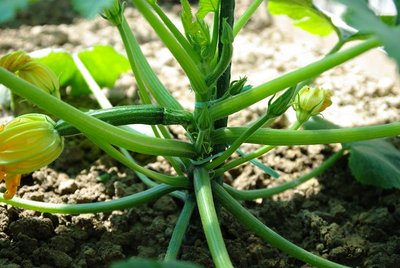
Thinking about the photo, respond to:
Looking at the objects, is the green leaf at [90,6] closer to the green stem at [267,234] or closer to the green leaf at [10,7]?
the green leaf at [10,7]

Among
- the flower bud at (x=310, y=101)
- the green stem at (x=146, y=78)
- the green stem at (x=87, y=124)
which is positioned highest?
the green stem at (x=146, y=78)

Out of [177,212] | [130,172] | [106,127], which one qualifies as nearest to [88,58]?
[130,172]

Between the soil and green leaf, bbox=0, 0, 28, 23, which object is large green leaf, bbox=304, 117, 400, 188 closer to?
the soil

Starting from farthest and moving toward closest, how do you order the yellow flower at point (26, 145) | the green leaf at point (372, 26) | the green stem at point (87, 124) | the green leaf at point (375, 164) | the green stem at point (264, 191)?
the green leaf at point (375, 164)
the green stem at point (264, 191)
the yellow flower at point (26, 145)
the green stem at point (87, 124)
the green leaf at point (372, 26)

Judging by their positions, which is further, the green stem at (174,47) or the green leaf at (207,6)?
the green leaf at (207,6)

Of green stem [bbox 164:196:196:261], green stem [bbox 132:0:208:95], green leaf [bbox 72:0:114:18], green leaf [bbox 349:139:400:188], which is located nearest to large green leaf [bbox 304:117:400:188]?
green leaf [bbox 349:139:400:188]

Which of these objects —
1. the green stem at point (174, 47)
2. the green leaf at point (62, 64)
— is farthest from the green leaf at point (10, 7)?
the green leaf at point (62, 64)

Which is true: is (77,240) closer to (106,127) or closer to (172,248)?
(172,248)
